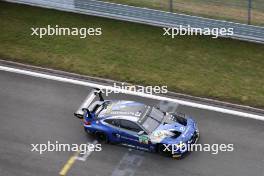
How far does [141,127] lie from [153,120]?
57 cm

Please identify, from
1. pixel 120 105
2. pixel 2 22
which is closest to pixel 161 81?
pixel 120 105

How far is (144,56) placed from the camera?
22641mm

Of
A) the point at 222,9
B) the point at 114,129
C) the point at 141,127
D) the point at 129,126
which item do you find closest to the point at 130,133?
the point at 129,126

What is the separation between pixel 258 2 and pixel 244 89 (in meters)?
5.83

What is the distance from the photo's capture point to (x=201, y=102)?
1991 centimetres

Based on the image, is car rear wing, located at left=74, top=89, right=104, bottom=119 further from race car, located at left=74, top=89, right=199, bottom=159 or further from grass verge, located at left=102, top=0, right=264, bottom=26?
grass verge, located at left=102, top=0, right=264, bottom=26

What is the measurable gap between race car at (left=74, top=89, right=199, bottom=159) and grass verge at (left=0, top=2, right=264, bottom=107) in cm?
291

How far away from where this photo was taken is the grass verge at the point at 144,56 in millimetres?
20719

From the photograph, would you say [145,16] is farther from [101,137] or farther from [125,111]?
[101,137]

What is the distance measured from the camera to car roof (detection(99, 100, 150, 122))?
17.5 metres

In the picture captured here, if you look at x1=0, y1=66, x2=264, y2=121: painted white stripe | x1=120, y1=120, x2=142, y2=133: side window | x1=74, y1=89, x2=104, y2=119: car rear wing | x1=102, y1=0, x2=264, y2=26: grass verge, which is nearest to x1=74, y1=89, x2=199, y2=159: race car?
x1=120, y1=120, x2=142, y2=133: side window

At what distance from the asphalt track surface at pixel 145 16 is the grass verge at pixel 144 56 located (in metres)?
0.36

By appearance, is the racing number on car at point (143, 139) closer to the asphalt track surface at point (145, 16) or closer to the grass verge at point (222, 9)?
the asphalt track surface at point (145, 16)

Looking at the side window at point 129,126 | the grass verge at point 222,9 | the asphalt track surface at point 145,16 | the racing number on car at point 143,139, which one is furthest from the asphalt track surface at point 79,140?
the grass verge at point 222,9
